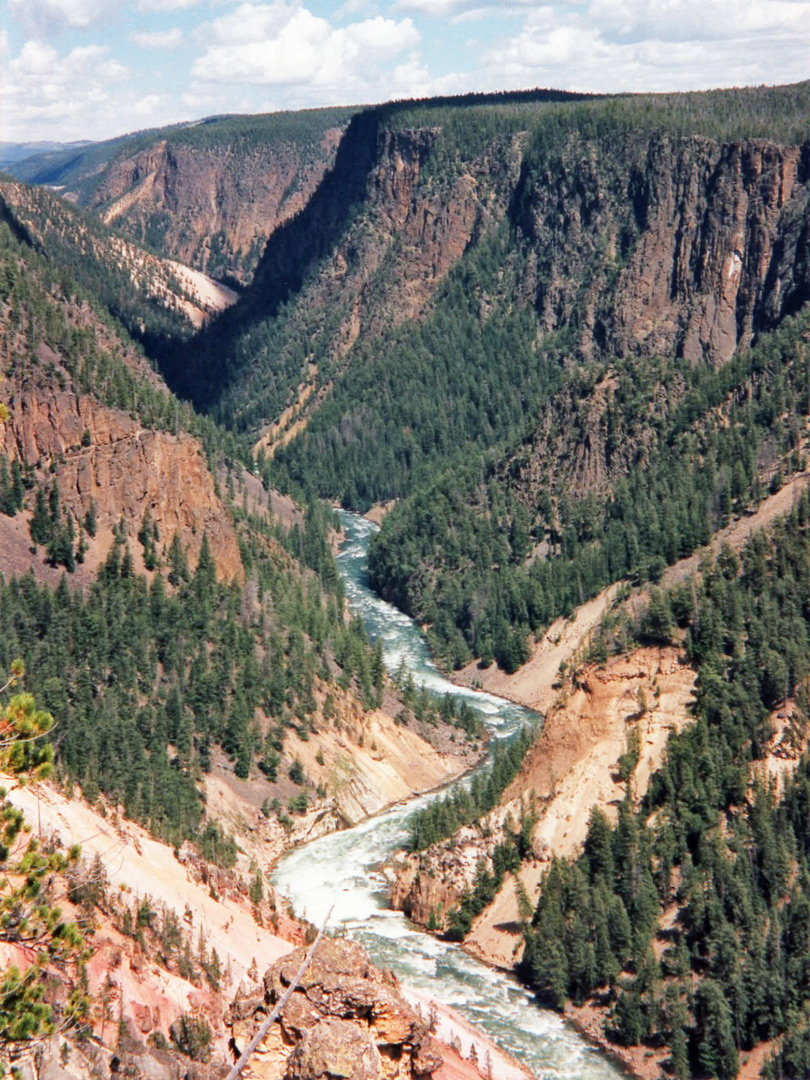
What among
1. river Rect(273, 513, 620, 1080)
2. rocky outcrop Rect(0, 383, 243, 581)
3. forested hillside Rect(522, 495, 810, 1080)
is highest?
rocky outcrop Rect(0, 383, 243, 581)

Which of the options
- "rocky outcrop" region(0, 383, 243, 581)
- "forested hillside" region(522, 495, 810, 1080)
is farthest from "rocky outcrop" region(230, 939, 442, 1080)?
"rocky outcrop" region(0, 383, 243, 581)

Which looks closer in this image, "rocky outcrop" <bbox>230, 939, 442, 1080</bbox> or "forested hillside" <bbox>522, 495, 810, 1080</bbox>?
"rocky outcrop" <bbox>230, 939, 442, 1080</bbox>

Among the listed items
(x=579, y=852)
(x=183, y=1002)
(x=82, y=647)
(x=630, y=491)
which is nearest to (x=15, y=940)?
(x=183, y=1002)

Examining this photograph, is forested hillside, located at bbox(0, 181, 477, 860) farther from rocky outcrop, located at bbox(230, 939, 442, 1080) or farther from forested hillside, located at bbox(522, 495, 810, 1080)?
rocky outcrop, located at bbox(230, 939, 442, 1080)

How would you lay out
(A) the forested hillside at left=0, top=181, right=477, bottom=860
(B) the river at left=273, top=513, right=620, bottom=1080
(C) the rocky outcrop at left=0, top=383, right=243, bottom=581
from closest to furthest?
1. (B) the river at left=273, top=513, right=620, bottom=1080
2. (A) the forested hillside at left=0, top=181, right=477, bottom=860
3. (C) the rocky outcrop at left=0, top=383, right=243, bottom=581

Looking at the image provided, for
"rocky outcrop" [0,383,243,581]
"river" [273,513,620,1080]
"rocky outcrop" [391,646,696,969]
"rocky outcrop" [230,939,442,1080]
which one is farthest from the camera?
"rocky outcrop" [0,383,243,581]

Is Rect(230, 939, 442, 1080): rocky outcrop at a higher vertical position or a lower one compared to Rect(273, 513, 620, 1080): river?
higher

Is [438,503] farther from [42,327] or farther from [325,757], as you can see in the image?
[325,757]

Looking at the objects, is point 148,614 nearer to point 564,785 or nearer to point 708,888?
point 564,785
